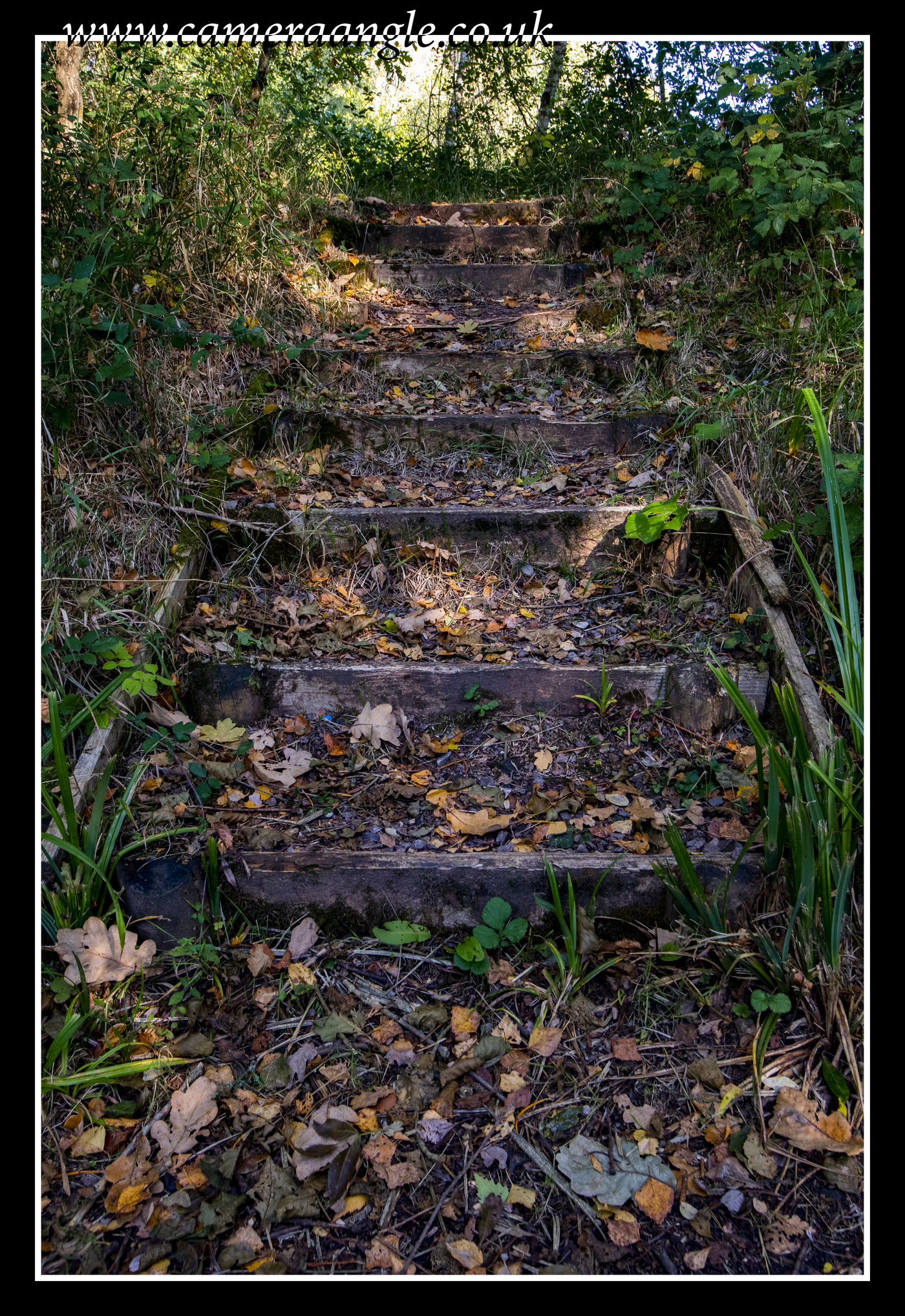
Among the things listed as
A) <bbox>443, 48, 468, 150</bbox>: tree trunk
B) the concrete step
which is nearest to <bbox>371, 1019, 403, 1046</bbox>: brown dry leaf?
the concrete step

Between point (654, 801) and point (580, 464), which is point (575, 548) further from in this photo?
point (654, 801)

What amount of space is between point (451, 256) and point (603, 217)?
1128 millimetres

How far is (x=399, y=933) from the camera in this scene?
169 centimetres

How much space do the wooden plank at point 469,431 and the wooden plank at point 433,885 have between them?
207cm

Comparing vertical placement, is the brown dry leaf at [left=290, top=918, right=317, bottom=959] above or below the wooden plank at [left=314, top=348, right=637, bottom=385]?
below

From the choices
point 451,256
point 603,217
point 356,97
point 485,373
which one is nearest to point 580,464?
point 485,373

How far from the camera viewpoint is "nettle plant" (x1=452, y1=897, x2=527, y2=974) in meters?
1.67

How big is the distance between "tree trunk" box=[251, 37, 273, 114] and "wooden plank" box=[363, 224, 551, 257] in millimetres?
986

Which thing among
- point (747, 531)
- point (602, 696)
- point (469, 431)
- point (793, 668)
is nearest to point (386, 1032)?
point (602, 696)

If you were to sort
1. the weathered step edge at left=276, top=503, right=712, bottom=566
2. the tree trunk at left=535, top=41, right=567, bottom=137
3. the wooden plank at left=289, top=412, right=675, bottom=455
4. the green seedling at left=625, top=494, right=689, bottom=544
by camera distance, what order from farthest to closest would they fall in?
the tree trunk at left=535, top=41, right=567, bottom=137
the wooden plank at left=289, top=412, right=675, bottom=455
the weathered step edge at left=276, top=503, right=712, bottom=566
the green seedling at left=625, top=494, right=689, bottom=544

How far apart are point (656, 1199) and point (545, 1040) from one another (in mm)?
337

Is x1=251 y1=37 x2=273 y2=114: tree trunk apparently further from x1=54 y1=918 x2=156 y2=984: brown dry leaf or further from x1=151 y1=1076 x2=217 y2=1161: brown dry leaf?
x1=151 y1=1076 x2=217 y2=1161: brown dry leaf

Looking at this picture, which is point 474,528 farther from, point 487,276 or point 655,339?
Result: point 487,276

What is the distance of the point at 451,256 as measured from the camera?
5.12m
